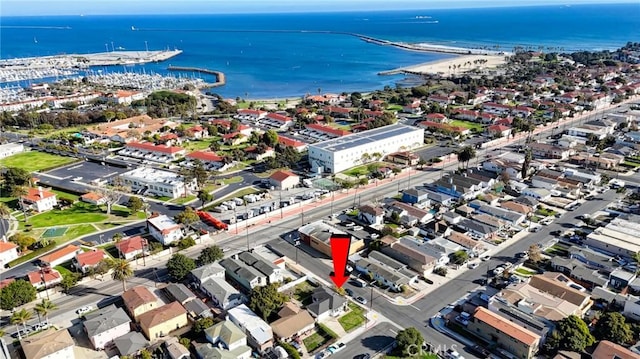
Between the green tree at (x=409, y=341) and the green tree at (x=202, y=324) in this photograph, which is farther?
the green tree at (x=202, y=324)

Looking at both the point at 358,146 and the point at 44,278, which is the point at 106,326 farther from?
the point at 358,146

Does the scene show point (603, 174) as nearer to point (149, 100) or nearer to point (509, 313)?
point (509, 313)

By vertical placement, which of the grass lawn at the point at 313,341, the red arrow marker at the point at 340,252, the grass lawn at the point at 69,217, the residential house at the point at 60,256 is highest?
the red arrow marker at the point at 340,252

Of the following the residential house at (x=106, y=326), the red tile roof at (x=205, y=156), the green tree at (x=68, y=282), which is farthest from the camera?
the red tile roof at (x=205, y=156)

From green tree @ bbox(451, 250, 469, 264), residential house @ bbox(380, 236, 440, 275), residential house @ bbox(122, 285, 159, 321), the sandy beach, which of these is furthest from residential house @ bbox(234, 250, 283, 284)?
the sandy beach

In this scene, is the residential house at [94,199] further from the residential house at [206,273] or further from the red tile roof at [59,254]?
the residential house at [206,273]

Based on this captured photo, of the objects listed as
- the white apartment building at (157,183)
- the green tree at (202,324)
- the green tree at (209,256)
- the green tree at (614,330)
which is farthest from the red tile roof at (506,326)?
the white apartment building at (157,183)
